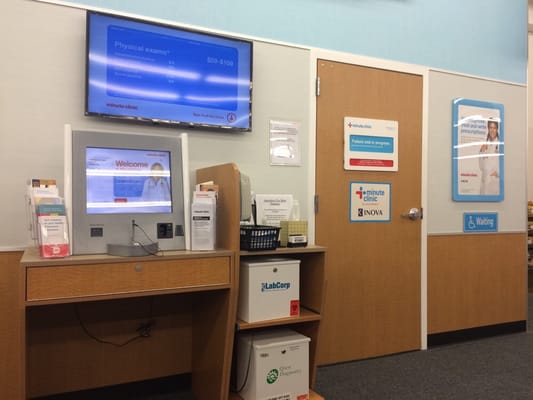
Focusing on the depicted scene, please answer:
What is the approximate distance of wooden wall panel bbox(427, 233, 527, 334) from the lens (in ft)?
9.84

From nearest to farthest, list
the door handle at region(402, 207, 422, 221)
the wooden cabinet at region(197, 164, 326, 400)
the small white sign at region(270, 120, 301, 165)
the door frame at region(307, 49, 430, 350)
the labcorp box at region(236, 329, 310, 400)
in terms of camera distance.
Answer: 1. the wooden cabinet at region(197, 164, 326, 400)
2. the labcorp box at region(236, 329, 310, 400)
3. the small white sign at region(270, 120, 301, 165)
4. the door frame at region(307, 49, 430, 350)
5. the door handle at region(402, 207, 422, 221)

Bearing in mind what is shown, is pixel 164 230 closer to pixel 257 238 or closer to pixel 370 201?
pixel 257 238

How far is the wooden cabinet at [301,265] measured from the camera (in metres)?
1.86

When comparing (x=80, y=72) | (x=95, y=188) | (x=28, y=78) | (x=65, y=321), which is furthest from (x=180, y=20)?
(x=65, y=321)

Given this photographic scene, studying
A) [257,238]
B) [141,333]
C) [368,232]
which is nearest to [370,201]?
[368,232]

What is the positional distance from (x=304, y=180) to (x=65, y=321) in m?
1.48

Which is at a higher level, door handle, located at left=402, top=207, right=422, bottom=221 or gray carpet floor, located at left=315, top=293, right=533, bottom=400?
door handle, located at left=402, top=207, right=422, bottom=221

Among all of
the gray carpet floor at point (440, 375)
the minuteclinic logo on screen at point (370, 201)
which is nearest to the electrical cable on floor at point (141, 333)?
the gray carpet floor at point (440, 375)

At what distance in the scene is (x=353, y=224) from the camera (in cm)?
271

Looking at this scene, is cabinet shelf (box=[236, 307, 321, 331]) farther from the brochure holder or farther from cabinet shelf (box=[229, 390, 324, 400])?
the brochure holder

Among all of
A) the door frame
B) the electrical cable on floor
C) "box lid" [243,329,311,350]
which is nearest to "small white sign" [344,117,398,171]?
the door frame

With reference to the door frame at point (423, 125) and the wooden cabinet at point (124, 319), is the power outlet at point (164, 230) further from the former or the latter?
the door frame at point (423, 125)

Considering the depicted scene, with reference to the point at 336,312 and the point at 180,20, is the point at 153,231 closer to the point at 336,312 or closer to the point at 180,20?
the point at 180,20

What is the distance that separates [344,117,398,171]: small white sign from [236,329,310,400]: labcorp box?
1174 millimetres
